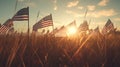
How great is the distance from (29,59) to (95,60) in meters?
0.74

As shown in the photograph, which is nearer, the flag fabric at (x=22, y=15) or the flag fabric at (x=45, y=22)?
the flag fabric at (x=22, y=15)

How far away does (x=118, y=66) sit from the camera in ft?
6.84

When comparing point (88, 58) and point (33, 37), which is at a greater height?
point (33, 37)

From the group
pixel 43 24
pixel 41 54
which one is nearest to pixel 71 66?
pixel 41 54

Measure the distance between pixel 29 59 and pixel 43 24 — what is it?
753 inches

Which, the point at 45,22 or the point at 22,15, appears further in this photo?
the point at 45,22

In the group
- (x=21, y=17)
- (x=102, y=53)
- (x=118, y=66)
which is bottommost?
(x=118, y=66)

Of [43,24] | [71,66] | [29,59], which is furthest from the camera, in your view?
[43,24]

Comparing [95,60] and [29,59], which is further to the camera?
[95,60]

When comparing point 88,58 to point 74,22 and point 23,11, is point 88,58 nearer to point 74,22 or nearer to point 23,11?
point 23,11

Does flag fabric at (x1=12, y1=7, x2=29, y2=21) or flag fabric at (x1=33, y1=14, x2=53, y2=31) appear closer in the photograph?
flag fabric at (x1=12, y1=7, x2=29, y2=21)

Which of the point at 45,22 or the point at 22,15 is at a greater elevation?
the point at 22,15

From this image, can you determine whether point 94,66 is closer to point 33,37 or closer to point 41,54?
point 41,54

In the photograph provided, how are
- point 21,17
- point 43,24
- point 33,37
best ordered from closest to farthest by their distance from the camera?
point 33,37 < point 21,17 < point 43,24
